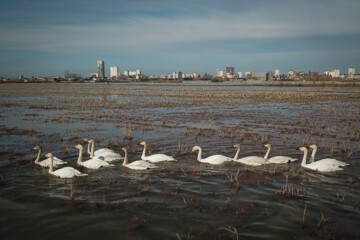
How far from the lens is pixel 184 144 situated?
570 inches

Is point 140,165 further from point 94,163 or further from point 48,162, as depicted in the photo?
point 48,162

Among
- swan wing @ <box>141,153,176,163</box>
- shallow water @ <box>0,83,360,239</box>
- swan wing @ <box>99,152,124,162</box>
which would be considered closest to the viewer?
shallow water @ <box>0,83,360,239</box>

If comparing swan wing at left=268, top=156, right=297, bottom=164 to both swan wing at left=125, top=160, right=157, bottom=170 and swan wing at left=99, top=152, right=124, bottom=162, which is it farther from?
swan wing at left=99, top=152, right=124, bottom=162

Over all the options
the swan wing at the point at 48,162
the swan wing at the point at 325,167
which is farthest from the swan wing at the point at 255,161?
the swan wing at the point at 48,162

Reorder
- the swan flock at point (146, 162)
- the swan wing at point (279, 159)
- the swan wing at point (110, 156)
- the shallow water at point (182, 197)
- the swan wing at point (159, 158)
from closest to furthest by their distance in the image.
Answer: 1. the shallow water at point (182, 197)
2. the swan flock at point (146, 162)
3. the swan wing at point (279, 159)
4. the swan wing at point (159, 158)
5. the swan wing at point (110, 156)

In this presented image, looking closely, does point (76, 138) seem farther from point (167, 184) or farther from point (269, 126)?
point (269, 126)

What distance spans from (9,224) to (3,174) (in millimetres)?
3714

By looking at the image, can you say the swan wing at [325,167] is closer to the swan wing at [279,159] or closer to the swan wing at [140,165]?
the swan wing at [279,159]

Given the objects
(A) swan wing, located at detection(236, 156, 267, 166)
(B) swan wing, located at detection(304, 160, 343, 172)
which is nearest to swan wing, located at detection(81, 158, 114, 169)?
(A) swan wing, located at detection(236, 156, 267, 166)

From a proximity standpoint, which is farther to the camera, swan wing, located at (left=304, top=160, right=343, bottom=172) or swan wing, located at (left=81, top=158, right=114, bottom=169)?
swan wing, located at (left=81, top=158, right=114, bottom=169)

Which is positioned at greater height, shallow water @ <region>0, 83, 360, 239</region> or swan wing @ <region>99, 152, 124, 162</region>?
swan wing @ <region>99, 152, 124, 162</region>

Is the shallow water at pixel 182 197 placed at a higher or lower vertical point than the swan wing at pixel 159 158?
lower

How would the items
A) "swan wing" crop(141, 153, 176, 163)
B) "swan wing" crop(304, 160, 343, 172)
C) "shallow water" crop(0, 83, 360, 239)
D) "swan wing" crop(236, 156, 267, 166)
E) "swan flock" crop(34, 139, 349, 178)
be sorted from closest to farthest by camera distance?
"shallow water" crop(0, 83, 360, 239)
"swan flock" crop(34, 139, 349, 178)
"swan wing" crop(304, 160, 343, 172)
"swan wing" crop(236, 156, 267, 166)
"swan wing" crop(141, 153, 176, 163)

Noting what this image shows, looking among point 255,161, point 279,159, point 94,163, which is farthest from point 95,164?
point 279,159
